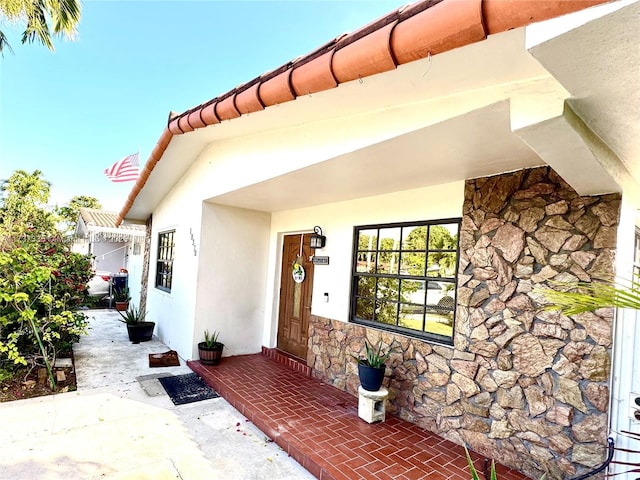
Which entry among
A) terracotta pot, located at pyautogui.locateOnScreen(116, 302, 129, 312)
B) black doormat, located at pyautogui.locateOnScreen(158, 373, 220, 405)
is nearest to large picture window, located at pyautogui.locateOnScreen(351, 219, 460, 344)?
black doormat, located at pyautogui.locateOnScreen(158, 373, 220, 405)

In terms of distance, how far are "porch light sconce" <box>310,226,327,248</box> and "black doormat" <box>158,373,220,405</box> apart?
306 cm

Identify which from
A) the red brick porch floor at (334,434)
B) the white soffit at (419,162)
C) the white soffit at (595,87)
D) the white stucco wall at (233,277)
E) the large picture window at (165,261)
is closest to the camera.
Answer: the white soffit at (595,87)

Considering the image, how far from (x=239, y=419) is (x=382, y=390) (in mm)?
2029

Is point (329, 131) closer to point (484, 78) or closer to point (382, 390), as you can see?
point (484, 78)

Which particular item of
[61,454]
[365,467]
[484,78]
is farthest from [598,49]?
[61,454]

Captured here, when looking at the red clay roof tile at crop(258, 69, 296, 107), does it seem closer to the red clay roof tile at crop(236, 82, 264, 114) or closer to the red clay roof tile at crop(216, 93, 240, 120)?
the red clay roof tile at crop(236, 82, 264, 114)

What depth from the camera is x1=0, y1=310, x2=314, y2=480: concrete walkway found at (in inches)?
135

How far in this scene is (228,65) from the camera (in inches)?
426

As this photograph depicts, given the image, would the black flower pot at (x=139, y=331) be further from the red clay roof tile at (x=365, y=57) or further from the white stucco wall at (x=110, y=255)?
the white stucco wall at (x=110, y=255)

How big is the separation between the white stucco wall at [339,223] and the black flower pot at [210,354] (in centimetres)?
130

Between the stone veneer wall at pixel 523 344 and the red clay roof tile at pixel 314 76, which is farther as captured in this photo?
the stone veneer wall at pixel 523 344

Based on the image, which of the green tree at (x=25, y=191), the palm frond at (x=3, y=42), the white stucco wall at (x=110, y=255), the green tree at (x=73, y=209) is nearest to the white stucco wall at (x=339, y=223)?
the palm frond at (x=3, y=42)

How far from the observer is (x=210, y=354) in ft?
21.5

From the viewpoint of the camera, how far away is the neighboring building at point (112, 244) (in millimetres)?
12947
